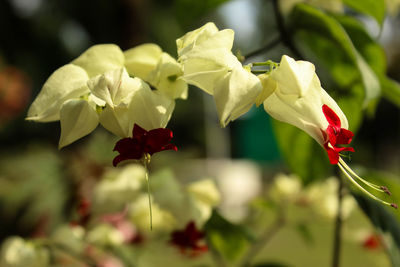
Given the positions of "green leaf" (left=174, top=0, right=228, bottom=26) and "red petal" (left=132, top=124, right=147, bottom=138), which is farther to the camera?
"green leaf" (left=174, top=0, right=228, bottom=26)

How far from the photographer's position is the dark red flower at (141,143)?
0.83 ft

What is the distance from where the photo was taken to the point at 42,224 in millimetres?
999

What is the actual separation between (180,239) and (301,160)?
0.58 feet

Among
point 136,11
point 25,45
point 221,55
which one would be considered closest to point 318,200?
point 221,55

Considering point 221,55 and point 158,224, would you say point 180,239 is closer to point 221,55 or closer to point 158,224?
point 158,224

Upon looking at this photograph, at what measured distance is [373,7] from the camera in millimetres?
397

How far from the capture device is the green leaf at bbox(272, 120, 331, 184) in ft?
1.65

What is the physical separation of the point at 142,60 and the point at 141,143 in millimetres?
73

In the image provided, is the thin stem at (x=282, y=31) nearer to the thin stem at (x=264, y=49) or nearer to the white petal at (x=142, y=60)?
the thin stem at (x=264, y=49)

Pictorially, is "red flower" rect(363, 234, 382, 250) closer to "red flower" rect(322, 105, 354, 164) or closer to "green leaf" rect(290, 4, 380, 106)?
"green leaf" rect(290, 4, 380, 106)

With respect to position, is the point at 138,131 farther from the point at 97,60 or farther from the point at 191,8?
the point at 191,8

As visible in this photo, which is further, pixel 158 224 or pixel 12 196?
pixel 12 196

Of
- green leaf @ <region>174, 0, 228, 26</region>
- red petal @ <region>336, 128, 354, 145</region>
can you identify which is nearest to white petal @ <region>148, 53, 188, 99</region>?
red petal @ <region>336, 128, 354, 145</region>

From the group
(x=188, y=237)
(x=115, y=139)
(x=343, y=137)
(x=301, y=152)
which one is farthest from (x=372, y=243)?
(x=115, y=139)
